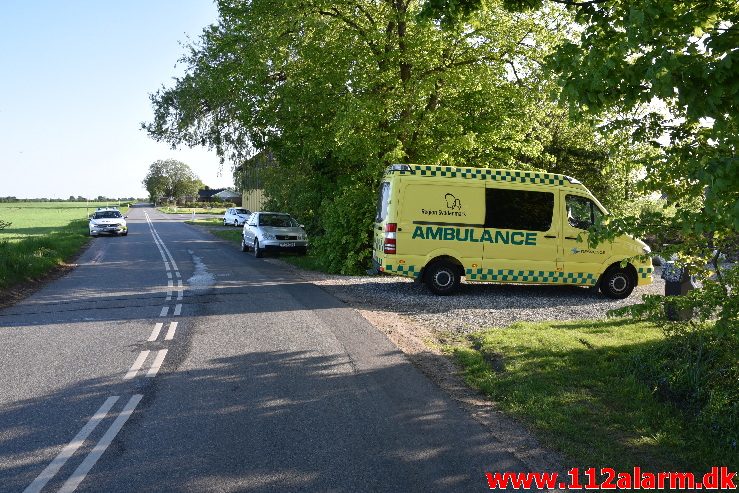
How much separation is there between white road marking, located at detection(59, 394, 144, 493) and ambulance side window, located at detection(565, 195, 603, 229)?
9876 millimetres

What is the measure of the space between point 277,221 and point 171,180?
108 metres

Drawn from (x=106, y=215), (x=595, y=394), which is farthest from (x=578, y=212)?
(x=106, y=215)

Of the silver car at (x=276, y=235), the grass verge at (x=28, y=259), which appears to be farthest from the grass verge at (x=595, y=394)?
the silver car at (x=276, y=235)

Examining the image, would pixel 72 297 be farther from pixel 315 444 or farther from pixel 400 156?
pixel 315 444

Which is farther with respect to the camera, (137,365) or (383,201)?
(383,201)

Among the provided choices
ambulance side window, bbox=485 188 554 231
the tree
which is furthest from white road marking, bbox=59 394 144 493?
the tree

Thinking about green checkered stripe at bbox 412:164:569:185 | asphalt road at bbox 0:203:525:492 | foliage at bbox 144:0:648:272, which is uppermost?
foliage at bbox 144:0:648:272

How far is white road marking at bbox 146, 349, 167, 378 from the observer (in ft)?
21.5

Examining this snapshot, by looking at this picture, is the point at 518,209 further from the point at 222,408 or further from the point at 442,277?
the point at 222,408

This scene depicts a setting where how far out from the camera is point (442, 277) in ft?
40.8

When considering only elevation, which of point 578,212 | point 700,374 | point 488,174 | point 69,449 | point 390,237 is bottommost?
point 69,449

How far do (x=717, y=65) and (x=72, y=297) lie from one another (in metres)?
12.2

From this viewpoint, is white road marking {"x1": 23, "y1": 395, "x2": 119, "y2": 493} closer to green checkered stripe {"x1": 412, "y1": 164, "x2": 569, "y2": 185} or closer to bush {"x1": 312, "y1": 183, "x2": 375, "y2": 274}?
green checkered stripe {"x1": 412, "y1": 164, "x2": 569, "y2": 185}

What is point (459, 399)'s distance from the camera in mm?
5848
